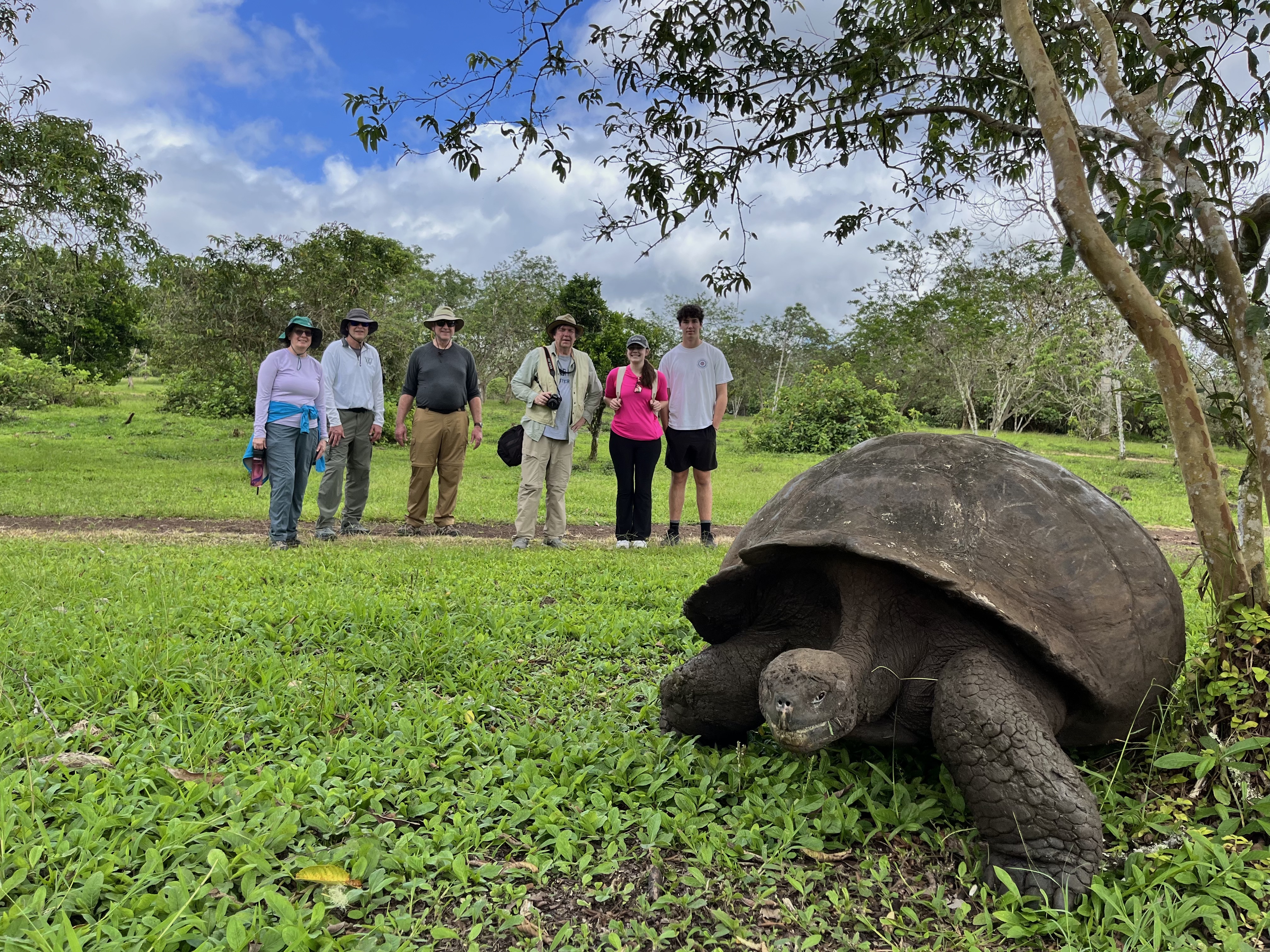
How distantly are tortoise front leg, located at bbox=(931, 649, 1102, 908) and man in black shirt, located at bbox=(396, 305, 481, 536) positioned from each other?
18.5 ft

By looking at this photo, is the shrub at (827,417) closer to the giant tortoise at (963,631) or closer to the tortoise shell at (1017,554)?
the tortoise shell at (1017,554)

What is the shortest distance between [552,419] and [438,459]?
1.33 meters

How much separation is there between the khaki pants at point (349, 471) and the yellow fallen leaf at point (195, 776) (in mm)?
4620

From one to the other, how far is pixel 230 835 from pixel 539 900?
83 centimetres

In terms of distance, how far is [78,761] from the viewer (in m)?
2.45

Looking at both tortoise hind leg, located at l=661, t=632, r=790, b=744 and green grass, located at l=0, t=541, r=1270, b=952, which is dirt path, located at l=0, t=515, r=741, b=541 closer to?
green grass, located at l=0, t=541, r=1270, b=952

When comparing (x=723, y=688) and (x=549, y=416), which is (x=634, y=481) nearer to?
(x=549, y=416)

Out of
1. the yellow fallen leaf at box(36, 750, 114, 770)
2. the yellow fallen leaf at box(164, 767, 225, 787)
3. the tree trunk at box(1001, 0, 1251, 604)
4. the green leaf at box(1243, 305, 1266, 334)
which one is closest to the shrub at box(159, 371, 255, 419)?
the yellow fallen leaf at box(36, 750, 114, 770)

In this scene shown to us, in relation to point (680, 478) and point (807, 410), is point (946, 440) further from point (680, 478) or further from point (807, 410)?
point (807, 410)

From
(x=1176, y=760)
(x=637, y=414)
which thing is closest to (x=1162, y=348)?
(x=1176, y=760)

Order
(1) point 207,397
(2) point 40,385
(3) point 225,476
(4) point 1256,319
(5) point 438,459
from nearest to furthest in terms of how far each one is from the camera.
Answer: (4) point 1256,319, (5) point 438,459, (3) point 225,476, (2) point 40,385, (1) point 207,397

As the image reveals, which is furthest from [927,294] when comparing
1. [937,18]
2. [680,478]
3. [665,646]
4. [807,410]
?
[665,646]

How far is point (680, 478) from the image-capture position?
23.7ft

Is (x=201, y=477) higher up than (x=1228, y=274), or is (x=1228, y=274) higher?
(x=1228, y=274)
